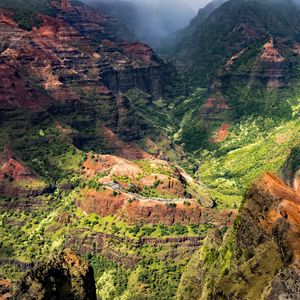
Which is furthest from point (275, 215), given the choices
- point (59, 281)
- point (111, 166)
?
point (111, 166)

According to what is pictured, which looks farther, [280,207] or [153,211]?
[153,211]

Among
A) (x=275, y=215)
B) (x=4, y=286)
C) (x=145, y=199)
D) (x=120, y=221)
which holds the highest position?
(x=275, y=215)

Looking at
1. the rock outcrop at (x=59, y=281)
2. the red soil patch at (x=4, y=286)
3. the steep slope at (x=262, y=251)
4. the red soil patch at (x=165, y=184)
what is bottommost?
the red soil patch at (x=4, y=286)

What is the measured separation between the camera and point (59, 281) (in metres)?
55.1

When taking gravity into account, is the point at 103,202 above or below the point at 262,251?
below

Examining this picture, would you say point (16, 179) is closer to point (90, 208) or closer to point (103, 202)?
point (90, 208)

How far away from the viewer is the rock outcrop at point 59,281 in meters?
53.1

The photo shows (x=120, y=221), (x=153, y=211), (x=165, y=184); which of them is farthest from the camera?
(x=165, y=184)

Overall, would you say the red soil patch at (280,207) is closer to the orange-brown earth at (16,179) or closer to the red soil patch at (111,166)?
the red soil patch at (111,166)

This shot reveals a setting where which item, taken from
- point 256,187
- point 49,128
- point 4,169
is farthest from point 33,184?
point 256,187

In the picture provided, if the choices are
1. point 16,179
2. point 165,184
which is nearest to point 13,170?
point 16,179

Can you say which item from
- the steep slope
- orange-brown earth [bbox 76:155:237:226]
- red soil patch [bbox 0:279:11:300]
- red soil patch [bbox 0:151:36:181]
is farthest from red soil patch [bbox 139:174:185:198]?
the steep slope

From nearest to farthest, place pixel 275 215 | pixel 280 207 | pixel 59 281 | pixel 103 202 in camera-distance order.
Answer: pixel 280 207
pixel 275 215
pixel 59 281
pixel 103 202

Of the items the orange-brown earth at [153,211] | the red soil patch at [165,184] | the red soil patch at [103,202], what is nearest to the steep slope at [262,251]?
the orange-brown earth at [153,211]
